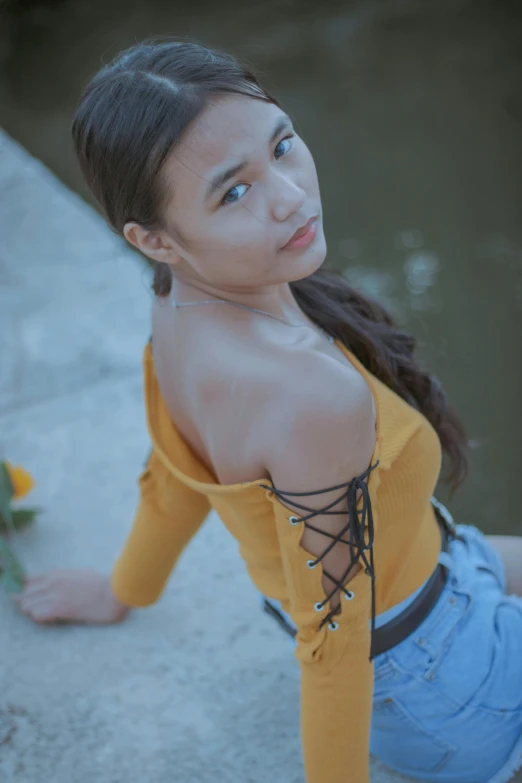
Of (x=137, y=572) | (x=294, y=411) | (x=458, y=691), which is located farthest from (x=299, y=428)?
(x=137, y=572)

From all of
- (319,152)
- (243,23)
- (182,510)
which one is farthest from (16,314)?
(243,23)

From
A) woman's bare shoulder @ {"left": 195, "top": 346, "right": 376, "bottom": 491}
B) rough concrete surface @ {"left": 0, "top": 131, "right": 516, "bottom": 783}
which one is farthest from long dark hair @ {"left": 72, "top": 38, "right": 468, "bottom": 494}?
rough concrete surface @ {"left": 0, "top": 131, "right": 516, "bottom": 783}

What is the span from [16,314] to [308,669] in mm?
1932

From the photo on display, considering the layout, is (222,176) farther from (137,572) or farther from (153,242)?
(137,572)

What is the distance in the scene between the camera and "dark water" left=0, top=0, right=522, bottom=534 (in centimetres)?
332

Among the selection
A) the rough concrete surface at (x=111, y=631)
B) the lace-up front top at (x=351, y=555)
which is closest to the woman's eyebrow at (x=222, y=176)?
the lace-up front top at (x=351, y=555)

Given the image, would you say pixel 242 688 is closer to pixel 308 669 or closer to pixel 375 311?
pixel 308 669

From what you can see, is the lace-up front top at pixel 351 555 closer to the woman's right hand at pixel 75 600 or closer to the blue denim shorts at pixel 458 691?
the blue denim shorts at pixel 458 691

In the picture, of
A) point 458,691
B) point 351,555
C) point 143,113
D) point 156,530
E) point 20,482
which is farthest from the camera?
point 20,482

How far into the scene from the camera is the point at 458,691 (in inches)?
52.4

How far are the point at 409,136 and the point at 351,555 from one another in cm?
381

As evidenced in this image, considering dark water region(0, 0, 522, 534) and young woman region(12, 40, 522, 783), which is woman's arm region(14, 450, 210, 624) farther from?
dark water region(0, 0, 522, 534)

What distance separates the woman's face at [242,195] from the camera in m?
1.05

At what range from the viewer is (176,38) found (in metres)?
1.27
